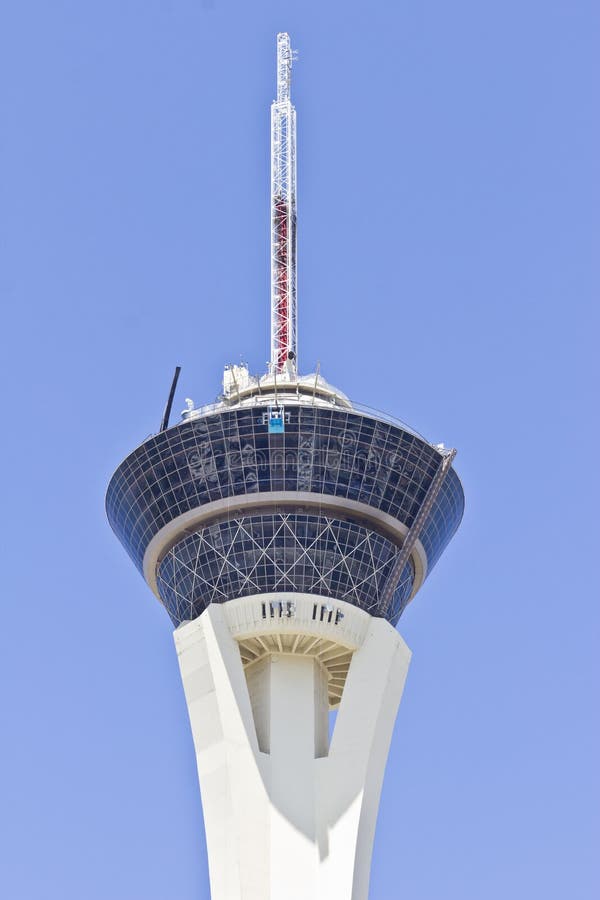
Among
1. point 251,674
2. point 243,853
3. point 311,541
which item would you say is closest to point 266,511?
point 311,541

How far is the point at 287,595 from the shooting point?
106688 millimetres

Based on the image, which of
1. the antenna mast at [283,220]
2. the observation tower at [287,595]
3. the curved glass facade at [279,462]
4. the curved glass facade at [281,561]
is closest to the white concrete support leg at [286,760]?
the observation tower at [287,595]

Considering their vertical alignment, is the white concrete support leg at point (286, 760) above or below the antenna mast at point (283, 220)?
below

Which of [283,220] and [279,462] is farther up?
[283,220]

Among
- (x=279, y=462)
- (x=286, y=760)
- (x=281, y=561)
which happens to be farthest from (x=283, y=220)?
(x=286, y=760)

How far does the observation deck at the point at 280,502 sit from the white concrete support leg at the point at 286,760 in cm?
372

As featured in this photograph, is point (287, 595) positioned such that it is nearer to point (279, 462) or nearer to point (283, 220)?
point (279, 462)

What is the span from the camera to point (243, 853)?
99.9 metres

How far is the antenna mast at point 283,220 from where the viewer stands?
123 m

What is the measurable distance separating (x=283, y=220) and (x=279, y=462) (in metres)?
26.3

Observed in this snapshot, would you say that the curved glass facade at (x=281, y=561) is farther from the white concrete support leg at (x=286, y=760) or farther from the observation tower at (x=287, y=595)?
the white concrete support leg at (x=286, y=760)

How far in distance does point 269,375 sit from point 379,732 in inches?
1142

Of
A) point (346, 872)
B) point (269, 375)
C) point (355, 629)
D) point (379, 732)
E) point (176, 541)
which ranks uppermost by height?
point (269, 375)

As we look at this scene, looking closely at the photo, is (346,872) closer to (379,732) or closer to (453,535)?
(379,732)
